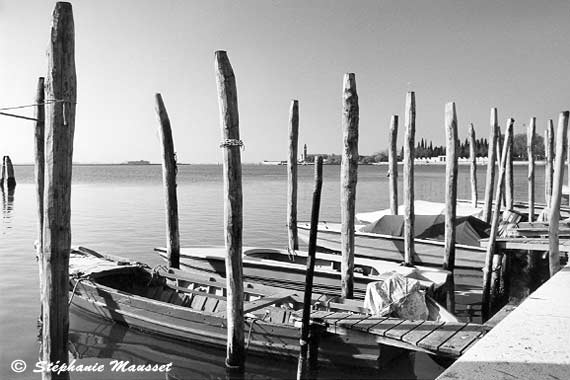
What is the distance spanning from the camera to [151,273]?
33.1 ft

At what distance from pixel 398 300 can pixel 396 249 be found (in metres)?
7.26

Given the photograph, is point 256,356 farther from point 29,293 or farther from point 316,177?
point 29,293

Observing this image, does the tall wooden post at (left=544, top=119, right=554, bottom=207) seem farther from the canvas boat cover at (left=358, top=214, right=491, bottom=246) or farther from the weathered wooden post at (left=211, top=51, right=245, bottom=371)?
the weathered wooden post at (left=211, top=51, right=245, bottom=371)

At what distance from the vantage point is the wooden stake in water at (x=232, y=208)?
6.79 metres

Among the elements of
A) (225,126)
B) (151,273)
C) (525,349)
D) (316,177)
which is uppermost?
(225,126)

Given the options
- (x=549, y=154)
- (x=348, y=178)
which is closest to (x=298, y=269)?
(x=348, y=178)

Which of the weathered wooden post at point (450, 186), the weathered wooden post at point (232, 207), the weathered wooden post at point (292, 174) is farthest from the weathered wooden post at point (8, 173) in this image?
the weathered wooden post at point (232, 207)

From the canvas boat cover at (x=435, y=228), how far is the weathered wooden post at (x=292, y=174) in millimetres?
3034

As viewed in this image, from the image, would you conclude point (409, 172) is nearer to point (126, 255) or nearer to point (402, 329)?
point (402, 329)

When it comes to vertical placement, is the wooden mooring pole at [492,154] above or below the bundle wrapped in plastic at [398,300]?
above

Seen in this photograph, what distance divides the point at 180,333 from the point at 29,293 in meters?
5.65

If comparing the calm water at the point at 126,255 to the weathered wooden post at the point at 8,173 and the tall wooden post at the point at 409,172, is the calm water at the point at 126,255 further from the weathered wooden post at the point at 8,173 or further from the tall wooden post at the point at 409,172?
the weathered wooden post at the point at 8,173

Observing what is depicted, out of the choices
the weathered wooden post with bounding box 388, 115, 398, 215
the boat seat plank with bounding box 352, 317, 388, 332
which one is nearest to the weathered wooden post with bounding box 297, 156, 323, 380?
the boat seat plank with bounding box 352, 317, 388, 332

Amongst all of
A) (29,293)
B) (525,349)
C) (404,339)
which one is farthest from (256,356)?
(29,293)
